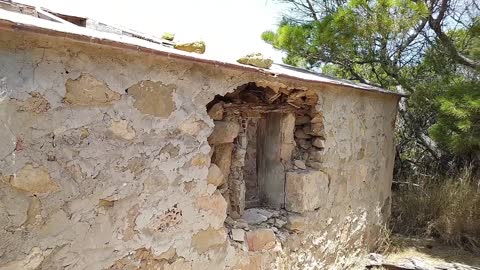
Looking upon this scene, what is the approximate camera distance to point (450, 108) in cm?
429

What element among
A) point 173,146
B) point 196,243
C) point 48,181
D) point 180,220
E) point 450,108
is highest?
point 450,108

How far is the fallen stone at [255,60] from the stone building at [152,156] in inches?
3.5

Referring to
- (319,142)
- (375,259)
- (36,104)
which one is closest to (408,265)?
(375,259)

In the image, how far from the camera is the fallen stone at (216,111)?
2688 mm

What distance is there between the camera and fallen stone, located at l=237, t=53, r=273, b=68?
2.66 meters

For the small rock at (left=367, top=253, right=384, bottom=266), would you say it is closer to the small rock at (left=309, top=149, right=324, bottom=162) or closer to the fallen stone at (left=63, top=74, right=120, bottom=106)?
the small rock at (left=309, top=149, right=324, bottom=162)

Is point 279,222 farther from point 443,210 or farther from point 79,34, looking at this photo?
point 443,210

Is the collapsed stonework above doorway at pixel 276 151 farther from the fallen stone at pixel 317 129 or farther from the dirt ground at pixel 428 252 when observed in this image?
the dirt ground at pixel 428 252

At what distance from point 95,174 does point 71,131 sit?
22 centimetres

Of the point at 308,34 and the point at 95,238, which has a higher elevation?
the point at 308,34

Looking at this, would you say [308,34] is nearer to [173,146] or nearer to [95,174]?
[173,146]

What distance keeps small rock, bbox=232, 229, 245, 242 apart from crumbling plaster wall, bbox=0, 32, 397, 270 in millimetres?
49

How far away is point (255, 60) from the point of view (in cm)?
270

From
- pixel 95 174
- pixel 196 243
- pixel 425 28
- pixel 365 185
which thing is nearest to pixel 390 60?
pixel 425 28
